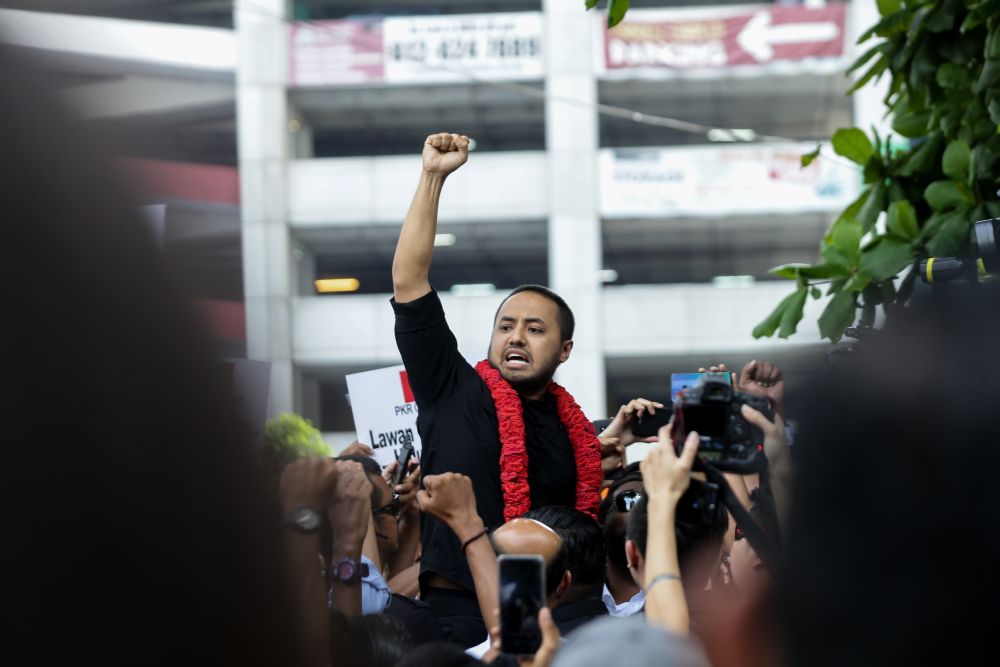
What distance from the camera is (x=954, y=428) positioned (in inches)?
28.3

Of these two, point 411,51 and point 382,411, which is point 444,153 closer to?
point 382,411

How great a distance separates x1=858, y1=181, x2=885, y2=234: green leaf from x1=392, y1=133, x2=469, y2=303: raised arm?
1.56m

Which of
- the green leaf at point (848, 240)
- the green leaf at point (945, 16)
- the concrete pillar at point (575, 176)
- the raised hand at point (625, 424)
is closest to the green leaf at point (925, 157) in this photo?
the green leaf at point (848, 240)

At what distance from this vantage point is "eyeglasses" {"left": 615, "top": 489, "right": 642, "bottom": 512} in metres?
2.92

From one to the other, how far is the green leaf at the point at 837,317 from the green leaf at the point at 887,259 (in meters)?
0.10

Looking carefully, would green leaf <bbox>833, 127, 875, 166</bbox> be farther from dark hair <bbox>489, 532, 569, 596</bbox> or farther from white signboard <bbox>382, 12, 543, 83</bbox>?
white signboard <bbox>382, 12, 543, 83</bbox>

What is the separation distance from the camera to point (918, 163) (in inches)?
146

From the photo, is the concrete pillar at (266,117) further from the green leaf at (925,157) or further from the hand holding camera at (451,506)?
the hand holding camera at (451,506)

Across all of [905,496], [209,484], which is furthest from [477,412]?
[209,484]

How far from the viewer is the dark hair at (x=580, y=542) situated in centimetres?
255

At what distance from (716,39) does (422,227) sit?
1726cm

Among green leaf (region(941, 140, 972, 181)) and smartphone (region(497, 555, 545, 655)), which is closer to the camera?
Answer: smartphone (region(497, 555, 545, 655))

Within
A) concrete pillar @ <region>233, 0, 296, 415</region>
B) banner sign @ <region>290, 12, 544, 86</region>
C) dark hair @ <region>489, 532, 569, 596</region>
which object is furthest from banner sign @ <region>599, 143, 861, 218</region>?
dark hair @ <region>489, 532, 569, 596</region>

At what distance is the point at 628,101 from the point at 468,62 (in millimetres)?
2742
